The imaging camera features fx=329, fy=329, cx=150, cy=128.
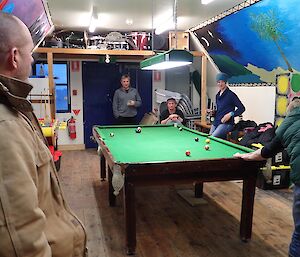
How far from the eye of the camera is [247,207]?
291 centimetres

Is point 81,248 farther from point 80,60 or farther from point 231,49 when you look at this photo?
point 80,60

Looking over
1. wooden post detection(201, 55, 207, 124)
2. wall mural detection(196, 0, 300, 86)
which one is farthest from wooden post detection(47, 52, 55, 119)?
wooden post detection(201, 55, 207, 124)

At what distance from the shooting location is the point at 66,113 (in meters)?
7.27

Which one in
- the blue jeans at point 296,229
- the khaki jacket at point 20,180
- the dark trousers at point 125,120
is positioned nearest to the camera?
the khaki jacket at point 20,180

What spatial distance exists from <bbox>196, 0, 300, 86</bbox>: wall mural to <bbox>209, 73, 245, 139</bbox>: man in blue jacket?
0.49 m

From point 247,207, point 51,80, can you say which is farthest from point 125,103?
point 247,207

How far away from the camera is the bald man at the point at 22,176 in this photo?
86cm

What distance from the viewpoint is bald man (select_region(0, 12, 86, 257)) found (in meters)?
0.86

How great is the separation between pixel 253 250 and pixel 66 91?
557 centimetres

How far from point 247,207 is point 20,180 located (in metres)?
2.43

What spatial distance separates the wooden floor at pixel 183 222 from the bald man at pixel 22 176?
1.71m

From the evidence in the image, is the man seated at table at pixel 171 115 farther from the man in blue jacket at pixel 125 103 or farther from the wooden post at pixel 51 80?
the wooden post at pixel 51 80

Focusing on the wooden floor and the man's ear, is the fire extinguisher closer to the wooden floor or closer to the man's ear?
the wooden floor

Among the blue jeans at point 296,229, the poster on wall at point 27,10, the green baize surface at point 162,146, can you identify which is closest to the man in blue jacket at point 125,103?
the green baize surface at point 162,146
